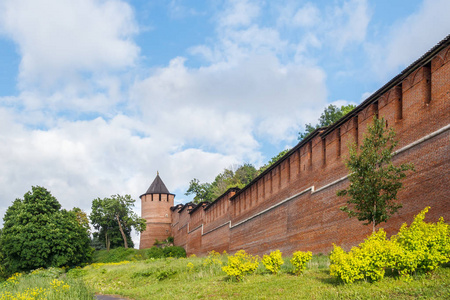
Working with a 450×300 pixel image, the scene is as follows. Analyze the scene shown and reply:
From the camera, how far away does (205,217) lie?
36156mm

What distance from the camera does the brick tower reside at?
52.7 m

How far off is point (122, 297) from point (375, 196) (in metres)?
8.24

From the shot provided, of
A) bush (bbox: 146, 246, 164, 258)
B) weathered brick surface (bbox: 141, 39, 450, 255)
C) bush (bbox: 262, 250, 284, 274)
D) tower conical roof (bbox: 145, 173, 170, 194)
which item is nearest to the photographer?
weathered brick surface (bbox: 141, 39, 450, 255)

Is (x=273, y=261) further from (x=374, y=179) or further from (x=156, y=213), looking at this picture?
(x=156, y=213)

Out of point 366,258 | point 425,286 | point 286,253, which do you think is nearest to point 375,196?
point 366,258

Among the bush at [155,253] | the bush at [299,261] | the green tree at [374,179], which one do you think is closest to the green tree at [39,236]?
the bush at [155,253]

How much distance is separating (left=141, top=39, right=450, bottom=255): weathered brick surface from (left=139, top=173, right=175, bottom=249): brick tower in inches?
953

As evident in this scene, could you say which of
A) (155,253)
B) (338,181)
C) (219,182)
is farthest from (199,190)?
(338,181)

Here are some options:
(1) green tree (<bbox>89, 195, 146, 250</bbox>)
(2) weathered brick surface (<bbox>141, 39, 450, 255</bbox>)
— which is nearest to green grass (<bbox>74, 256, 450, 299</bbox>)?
(2) weathered brick surface (<bbox>141, 39, 450, 255</bbox>)

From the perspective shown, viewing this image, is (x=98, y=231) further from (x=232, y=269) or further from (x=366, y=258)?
(x=366, y=258)

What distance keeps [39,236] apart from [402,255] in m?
30.1

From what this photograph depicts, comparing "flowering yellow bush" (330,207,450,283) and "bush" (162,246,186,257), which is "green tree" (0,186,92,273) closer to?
"bush" (162,246,186,257)

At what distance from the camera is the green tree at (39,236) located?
105 ft

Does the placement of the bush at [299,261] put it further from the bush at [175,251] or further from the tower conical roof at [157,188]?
the tower conical roof at [157,188]
